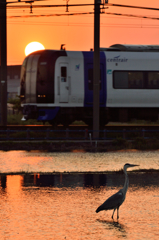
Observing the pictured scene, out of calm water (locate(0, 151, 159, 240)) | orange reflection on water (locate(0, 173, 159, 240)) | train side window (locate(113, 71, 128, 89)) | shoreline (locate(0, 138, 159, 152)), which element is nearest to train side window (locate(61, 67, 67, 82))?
train side window (locate(113, 71, 128, 89))

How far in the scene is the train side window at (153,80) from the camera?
81.9 ft

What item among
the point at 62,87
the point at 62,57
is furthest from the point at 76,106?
the point at 62,57

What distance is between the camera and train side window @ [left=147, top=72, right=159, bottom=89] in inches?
982

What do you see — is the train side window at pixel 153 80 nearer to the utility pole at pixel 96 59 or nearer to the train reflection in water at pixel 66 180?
the utility pole at pixel 96 59

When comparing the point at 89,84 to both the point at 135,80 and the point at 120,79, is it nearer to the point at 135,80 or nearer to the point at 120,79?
the point at 120,79

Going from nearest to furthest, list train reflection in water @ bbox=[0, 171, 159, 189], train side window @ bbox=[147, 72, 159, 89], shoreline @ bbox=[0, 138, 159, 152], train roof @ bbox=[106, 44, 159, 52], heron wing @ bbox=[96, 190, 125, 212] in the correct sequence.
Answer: heron wing @ bbox=[96, 190, 125, 212], train reflection in water @ bbox=[0, 171, 159, 189], shoreline @ bbox=[0, 138, 159, 152], train side window @ bbox=[147, 72, 159, 89], train roof @ bbox=[106, 44, 159, 52]

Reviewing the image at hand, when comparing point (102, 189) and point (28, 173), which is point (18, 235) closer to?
point (102, 189)

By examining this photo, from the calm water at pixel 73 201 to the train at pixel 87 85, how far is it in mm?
8955

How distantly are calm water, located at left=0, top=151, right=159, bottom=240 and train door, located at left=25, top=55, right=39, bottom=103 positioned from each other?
31.1ft

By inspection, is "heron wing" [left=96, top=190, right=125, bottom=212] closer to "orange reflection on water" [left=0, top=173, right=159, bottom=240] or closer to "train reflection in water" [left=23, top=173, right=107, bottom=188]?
"orange reflection on water" [left=0, top=173, right=159, bottom=240]

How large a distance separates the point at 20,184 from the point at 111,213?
3.45 metres

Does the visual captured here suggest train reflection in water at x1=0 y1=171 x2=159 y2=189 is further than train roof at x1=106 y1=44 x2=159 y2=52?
No

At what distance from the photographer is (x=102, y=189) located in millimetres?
10219

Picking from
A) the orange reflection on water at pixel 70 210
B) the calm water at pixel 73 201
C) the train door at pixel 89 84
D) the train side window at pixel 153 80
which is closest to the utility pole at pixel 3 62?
the train door at pixel 89 84
